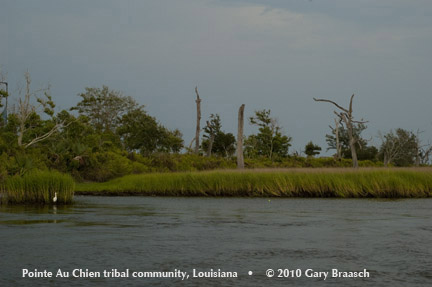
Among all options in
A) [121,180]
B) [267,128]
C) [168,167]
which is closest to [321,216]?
[121,180]

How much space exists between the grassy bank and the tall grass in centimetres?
765

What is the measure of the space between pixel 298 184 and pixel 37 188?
36.0 ft

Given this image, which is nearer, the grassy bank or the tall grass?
the tall grass

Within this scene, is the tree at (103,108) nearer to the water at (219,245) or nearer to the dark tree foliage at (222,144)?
the dark tree foliage at (222,144)

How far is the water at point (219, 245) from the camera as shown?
25.3 ft

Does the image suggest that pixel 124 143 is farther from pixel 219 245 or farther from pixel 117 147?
pixel 219 245

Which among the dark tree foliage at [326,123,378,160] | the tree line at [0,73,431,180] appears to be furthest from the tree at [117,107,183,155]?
the dark tree foliage at [326,123,378,160]

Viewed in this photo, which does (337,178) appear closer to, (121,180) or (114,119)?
(121,180)

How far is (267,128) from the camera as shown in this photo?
62875 millimetres

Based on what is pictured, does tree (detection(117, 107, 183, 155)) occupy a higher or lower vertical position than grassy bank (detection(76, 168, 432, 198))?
higher

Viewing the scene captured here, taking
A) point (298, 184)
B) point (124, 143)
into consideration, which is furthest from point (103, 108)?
point (298, 184)

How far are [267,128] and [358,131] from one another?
15.3m

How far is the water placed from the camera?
770 cm

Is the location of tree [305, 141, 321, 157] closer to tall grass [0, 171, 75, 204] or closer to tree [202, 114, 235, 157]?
tree [202, 114, 235, 157]
